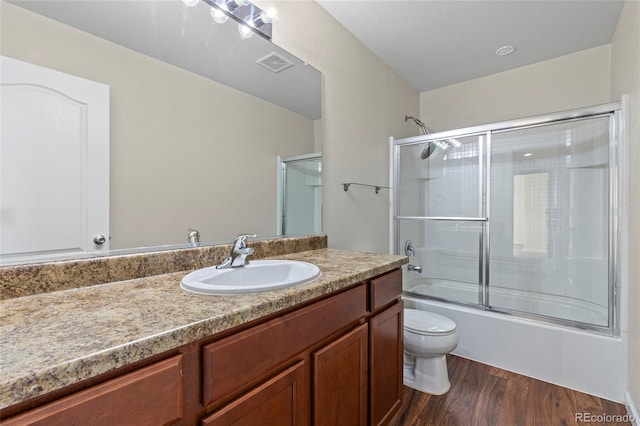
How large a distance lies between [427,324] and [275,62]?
180 centimetres

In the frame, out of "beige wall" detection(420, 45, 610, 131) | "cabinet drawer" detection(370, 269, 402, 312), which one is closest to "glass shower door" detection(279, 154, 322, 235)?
"cabinet drawer" detection(370, 269, 402, 312)

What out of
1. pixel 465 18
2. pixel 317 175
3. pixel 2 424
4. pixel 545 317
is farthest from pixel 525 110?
pixel 2 424

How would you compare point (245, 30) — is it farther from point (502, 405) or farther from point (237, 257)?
point (502, 405)

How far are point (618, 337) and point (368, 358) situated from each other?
1635 mm

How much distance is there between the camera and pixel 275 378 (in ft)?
2.74

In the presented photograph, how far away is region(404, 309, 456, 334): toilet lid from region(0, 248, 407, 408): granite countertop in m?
1.05

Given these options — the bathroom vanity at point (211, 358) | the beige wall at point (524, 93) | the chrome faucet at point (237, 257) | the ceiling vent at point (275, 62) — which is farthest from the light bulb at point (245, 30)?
the beige wall at point (524, 93)

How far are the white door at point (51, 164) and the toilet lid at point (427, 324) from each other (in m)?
1.68

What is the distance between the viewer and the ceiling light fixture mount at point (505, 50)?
230cm

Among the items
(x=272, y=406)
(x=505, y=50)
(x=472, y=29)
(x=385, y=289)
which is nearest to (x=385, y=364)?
(x=385, y=289)

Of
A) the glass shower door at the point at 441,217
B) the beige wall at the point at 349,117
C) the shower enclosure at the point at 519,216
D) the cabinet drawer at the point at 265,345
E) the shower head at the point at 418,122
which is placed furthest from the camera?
the shower head at the point at 418,122

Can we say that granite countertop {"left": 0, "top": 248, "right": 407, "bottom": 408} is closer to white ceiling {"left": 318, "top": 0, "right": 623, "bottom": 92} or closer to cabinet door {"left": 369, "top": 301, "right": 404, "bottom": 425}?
cabinet door {"left": 369, "top": 301, "right": 404, "bottom": 425}

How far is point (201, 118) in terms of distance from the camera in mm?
1279

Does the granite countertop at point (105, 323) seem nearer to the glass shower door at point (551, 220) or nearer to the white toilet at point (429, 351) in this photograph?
the white toilet at point (429, 351)
